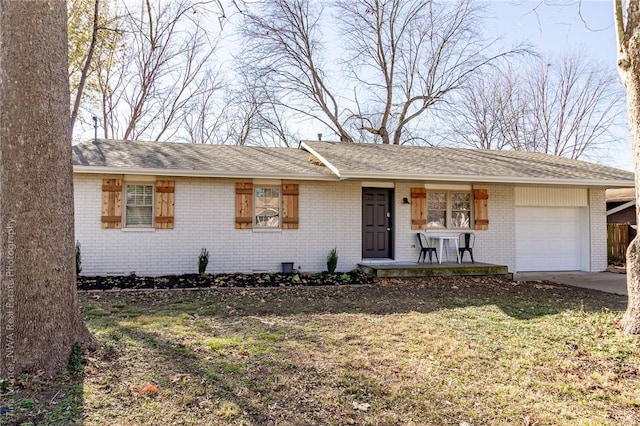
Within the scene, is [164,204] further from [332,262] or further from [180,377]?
[180,377]

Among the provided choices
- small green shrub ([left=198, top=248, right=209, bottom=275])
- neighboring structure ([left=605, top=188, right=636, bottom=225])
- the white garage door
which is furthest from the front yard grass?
neighboring structure ([left=605, top=188, right=636, bottom=225])

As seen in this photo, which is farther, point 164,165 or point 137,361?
point 164,165

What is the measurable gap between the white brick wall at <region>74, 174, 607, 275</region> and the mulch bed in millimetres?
410

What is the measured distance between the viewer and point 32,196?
359 centimetres

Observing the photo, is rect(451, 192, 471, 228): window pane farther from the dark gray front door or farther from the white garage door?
the dark gray front door

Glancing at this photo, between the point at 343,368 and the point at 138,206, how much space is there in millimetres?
7626

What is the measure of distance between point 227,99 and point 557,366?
73.5ft

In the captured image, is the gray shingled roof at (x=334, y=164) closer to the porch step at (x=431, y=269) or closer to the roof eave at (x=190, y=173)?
the roof eave at (x=190, y=173)

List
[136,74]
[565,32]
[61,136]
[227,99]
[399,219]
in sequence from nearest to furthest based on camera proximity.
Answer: [61,136]
[565,32]
[399,219]
[136,74]
[227,99]

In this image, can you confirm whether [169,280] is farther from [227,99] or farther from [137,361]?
[227,99]

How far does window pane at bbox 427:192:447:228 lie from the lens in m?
11.4

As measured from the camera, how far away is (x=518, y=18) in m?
7.52

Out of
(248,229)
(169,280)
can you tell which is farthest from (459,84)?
(169,280)

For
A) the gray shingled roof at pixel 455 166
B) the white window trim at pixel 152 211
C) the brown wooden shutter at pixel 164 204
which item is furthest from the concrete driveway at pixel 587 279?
the white window trim at pixel 152 211
